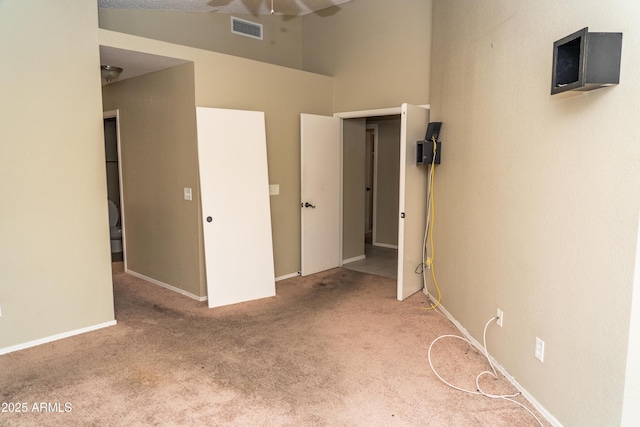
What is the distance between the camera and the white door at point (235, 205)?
4.09m

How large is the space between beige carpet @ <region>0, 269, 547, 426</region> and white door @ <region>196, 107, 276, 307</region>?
0.29 metres

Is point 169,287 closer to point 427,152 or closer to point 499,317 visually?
point 427,152

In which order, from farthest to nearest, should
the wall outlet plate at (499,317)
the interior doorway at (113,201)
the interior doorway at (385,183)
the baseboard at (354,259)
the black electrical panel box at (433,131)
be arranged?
the interior doorway at (385,183), the interior doorway at (113,201), the baseboard at (354,259), the black electrical panel box at (433,131), the wall outlet plate at (499,317)

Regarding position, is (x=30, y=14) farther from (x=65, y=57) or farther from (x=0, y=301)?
(x=0, y=301)

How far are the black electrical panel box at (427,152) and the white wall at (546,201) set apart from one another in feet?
1.11

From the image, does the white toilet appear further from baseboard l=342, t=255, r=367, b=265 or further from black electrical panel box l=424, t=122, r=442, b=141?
black electrical panel box l=424, t=122, r=442, b=141

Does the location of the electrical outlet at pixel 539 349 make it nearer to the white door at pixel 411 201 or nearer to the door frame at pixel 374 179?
the white door at pixel 411 201

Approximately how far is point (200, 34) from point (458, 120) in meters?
3.10

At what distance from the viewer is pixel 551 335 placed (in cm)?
232

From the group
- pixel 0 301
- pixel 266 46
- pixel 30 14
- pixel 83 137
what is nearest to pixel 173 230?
pixel 83 137

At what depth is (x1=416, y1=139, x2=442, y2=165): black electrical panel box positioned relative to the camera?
4.06m

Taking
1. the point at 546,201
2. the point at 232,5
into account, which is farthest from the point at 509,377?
the point at 232,5

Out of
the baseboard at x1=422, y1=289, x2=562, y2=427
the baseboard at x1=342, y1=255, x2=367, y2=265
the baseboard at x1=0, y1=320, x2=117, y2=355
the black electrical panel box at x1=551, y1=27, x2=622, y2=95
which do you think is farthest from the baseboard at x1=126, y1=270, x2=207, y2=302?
the black electrical panel box at x1=551, y1=27, x2=622, y2=95

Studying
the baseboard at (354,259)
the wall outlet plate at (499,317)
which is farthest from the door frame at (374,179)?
the wall outlet plate at (499,317)
